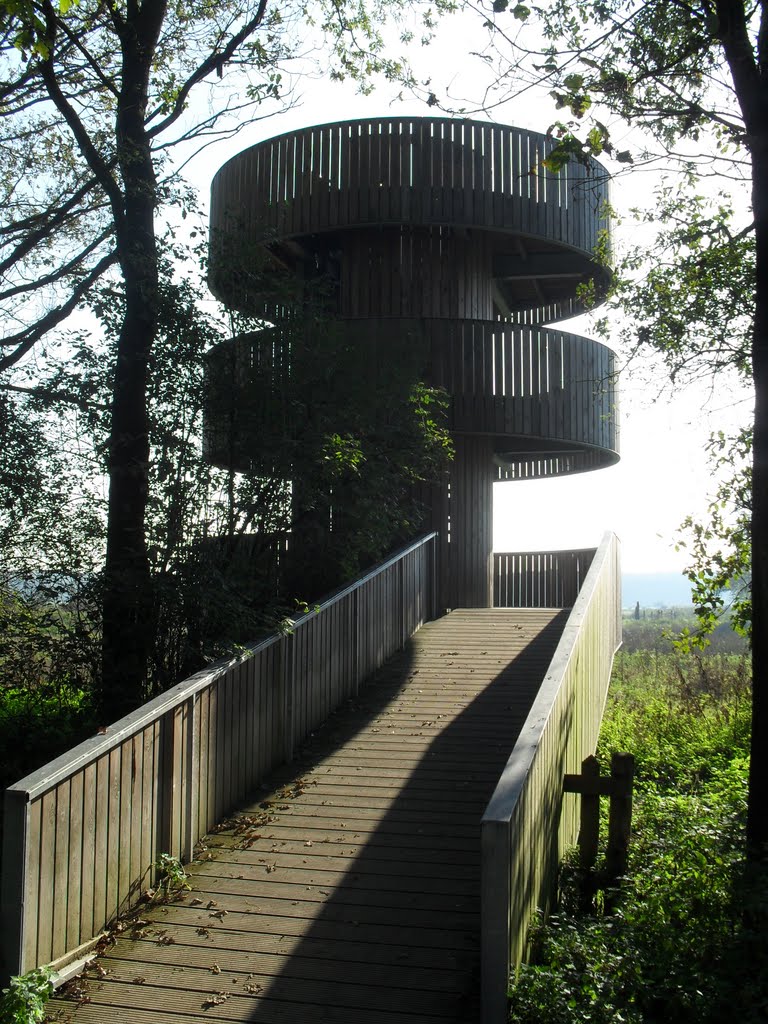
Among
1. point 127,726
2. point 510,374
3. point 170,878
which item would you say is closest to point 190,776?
point 170,878

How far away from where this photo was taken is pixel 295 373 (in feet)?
33.8

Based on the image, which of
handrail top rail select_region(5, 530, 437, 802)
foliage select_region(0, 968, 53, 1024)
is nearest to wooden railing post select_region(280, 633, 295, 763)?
handrail top rail select_region(5, 530, 437, 802)

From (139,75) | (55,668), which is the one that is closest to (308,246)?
(139,75)

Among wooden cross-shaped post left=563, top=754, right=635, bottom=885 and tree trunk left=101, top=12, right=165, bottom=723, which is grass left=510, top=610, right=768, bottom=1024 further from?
tree trunk left=101, top=12, right=165, bottom=723

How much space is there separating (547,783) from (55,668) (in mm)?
4961

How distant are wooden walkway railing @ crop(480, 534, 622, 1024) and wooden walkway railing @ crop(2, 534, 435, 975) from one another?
236cm

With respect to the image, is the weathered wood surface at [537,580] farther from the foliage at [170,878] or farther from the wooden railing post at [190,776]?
the foliage at [170,878]

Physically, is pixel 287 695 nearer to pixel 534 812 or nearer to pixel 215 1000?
pixel 534 812

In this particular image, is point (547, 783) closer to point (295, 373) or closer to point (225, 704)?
point (225, 704)

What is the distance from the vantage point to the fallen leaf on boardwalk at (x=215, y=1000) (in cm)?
545

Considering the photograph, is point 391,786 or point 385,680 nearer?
point 391,786

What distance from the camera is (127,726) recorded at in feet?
21.1

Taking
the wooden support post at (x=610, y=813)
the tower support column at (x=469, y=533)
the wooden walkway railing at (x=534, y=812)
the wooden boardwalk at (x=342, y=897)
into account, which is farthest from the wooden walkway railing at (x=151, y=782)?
the tower support column at (x=469, y=533)

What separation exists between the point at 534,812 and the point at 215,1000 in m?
2.12
